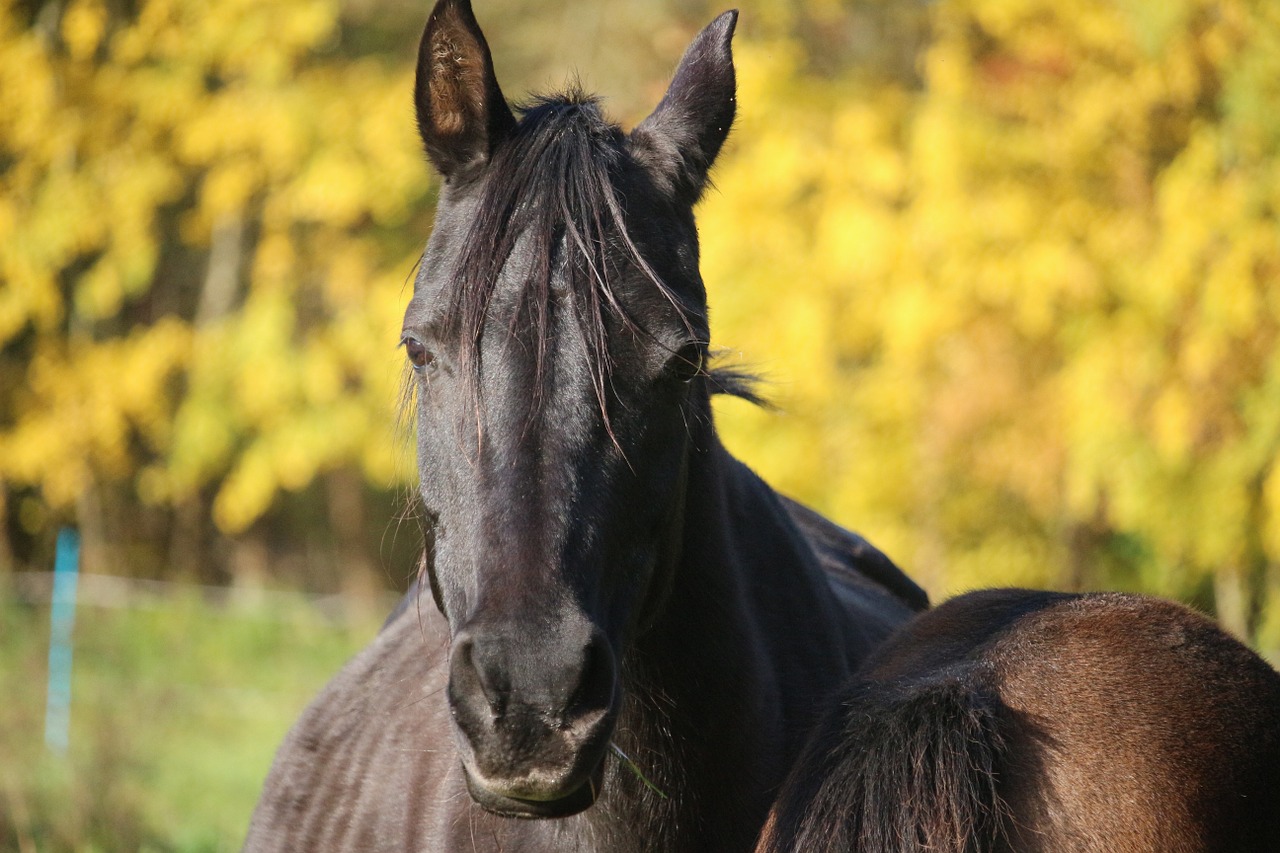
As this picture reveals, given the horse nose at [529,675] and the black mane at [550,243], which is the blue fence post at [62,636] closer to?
the black mane at [550,243]

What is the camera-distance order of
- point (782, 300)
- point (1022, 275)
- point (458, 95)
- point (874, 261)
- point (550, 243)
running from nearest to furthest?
point (550, 243) < point (458, 95) < point (1022, 275) < point (874, 261) < point (782, 300)

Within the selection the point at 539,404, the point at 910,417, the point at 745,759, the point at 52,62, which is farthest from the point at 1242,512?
the point at 52,62

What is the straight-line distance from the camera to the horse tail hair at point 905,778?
1.45 metres

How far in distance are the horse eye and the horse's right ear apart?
37 cm

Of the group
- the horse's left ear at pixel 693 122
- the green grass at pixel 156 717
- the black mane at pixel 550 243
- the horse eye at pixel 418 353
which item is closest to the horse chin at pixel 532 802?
the black mane at pixel 550 243

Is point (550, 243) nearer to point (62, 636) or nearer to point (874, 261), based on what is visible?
point (874, 261)

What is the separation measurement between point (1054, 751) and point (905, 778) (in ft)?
0.65

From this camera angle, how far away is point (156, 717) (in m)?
7.07

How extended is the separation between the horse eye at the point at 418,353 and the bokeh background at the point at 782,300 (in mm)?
4003

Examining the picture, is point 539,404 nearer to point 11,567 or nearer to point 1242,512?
point 1242,512

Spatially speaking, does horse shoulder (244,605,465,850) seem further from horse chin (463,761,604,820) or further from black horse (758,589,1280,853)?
black horse (758,589,1280,853)

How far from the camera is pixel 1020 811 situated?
4.85 feet

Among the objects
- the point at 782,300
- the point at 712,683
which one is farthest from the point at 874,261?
the point at 712,683

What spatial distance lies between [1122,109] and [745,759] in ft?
20.5
